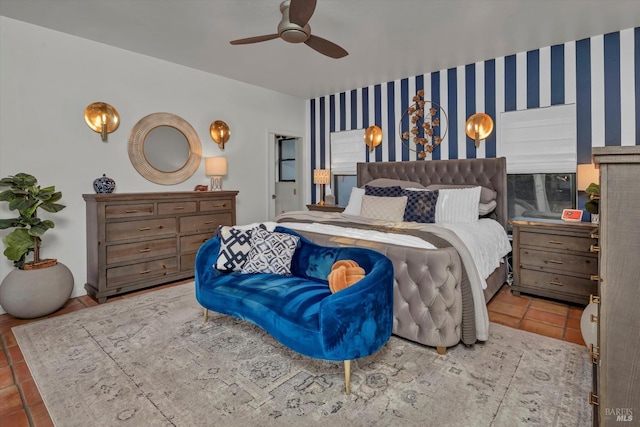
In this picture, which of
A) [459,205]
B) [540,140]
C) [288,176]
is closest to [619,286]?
[459,205]

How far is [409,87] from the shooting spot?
4.83 metres

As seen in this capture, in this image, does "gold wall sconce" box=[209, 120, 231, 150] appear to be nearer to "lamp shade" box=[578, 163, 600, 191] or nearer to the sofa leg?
the sofa leg

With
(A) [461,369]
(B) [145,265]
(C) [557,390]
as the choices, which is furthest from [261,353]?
(B) [145,265]

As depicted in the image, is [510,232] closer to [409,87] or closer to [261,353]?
[409,87]

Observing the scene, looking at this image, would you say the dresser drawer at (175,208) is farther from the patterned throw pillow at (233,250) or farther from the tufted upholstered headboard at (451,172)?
the tufted upholstered headboard at (451,172)

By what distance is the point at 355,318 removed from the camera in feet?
5.91

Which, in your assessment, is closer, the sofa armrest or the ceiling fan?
the sofa armrest

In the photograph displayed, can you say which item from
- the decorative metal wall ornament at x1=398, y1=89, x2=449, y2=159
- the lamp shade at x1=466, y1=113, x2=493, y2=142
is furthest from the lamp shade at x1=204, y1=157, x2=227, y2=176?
the lamp shade at x1=466, y1=113, x2=493, y2=142

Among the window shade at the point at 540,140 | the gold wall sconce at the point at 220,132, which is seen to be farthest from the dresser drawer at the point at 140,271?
the window shade at the point at 540,140

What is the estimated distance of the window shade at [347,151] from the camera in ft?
18.0

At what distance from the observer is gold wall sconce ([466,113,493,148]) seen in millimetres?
4137

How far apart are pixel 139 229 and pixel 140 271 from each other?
Result: 469mm

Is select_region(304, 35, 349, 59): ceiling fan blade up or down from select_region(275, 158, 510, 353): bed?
up

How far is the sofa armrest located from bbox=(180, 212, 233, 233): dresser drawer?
282 cm
